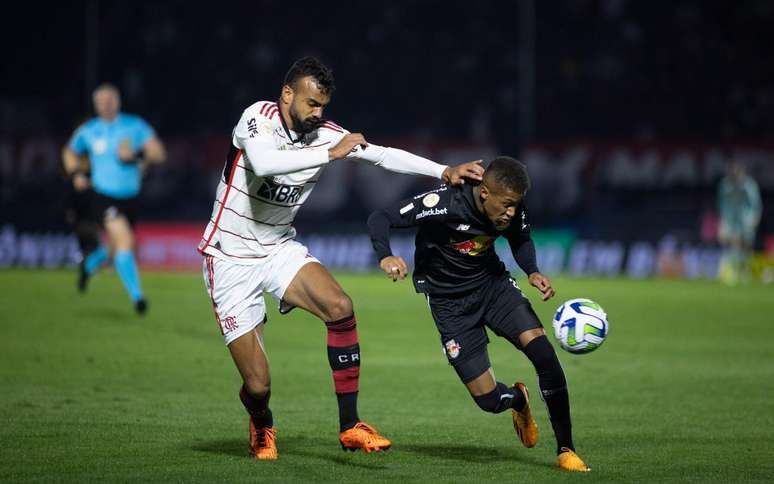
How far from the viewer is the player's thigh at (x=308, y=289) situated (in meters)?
6.55

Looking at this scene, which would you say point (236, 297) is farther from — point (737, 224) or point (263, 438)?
point (737, 224)

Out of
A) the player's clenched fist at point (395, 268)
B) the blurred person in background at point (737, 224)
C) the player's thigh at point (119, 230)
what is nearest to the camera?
the player's clenched fist at point (395, 268)

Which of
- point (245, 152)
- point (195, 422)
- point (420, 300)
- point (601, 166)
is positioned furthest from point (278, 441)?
point (601, 166)

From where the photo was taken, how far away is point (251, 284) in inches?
259

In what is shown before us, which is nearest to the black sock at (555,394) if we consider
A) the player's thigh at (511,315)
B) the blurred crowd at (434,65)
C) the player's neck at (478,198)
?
the player's thigh at (511,315)

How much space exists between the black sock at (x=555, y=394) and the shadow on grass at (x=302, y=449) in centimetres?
91

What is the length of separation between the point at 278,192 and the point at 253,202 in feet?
0.49

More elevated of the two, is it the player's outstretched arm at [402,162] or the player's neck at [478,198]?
the player's outstretched arm at [402,162]

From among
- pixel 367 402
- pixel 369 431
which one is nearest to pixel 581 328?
pixel 369 431

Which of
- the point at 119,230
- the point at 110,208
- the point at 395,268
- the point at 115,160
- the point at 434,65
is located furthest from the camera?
the point at 434,65

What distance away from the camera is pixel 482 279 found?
668 centimetres

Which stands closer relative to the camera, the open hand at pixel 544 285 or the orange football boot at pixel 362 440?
the open hand at pixel 544 285

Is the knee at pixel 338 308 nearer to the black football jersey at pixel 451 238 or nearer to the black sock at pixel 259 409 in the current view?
the black football jersey at pixel 451 238

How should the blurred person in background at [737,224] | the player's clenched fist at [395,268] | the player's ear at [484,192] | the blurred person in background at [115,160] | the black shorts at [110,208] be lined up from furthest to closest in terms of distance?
the blurred person in background at [737,224] < the black shorts at [110,208] < the blurred person in background at [115,160] < the player's ear at [484,192] < the player's clenched fist at [395,268]
